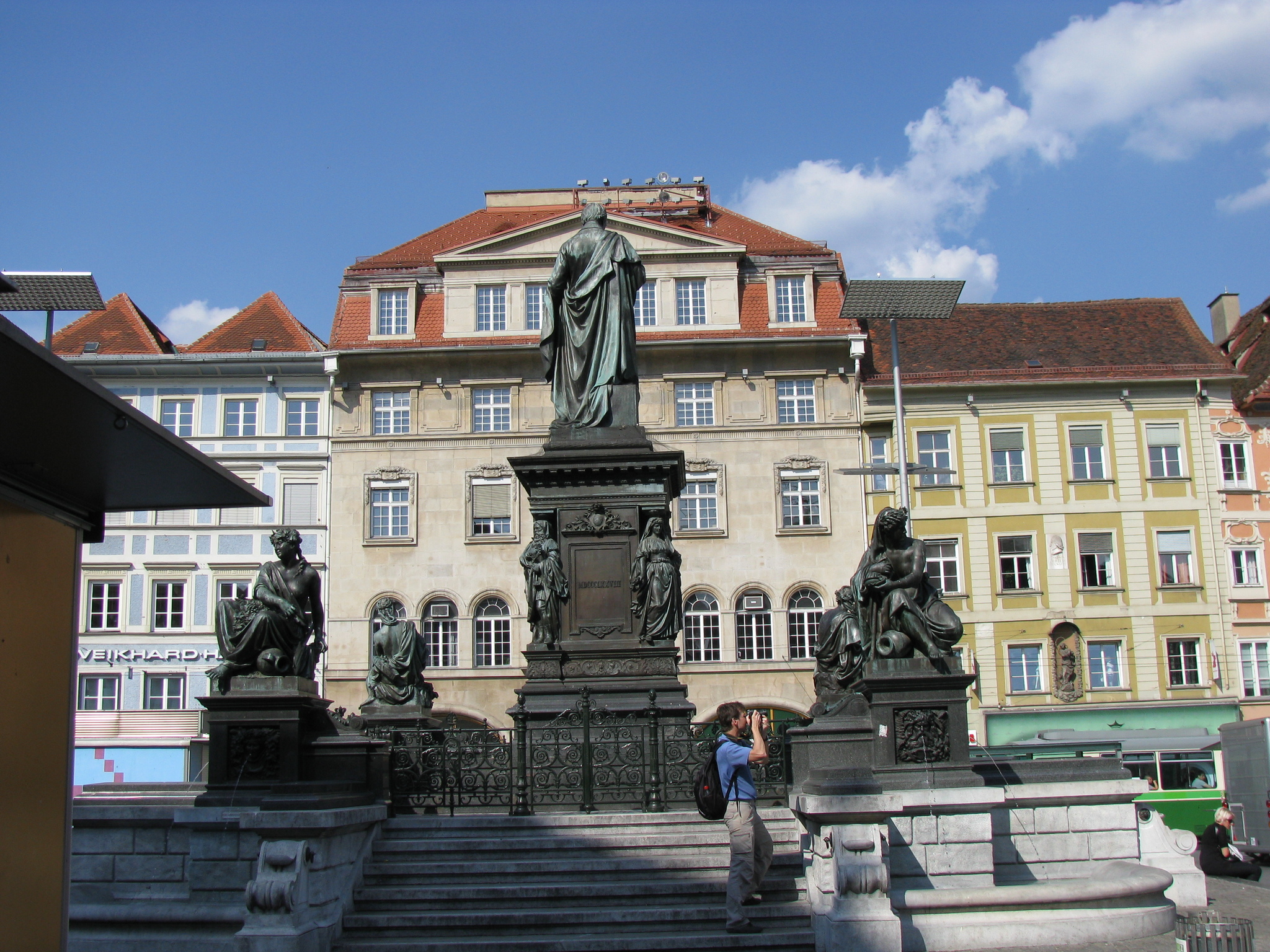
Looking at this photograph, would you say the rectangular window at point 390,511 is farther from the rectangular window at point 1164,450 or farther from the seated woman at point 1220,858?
the seated woman at point 1220,858

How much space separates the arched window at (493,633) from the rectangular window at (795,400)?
9671 mm

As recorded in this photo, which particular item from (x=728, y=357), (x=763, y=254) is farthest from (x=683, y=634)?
(x=763, y=254)

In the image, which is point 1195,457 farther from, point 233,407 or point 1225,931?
point 1225,931

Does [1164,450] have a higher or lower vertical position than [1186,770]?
higher

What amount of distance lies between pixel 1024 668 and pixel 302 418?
21.7m

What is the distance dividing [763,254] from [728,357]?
4049 mm

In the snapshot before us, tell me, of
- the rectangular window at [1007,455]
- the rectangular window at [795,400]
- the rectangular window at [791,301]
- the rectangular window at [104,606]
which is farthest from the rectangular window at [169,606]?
the rectangular window at [1007,455]

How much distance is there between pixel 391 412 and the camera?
3959cm

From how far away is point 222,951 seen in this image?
29.3 feet

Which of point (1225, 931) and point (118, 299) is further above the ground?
point (118, 299)

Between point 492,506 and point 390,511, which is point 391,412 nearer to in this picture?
point 390,511

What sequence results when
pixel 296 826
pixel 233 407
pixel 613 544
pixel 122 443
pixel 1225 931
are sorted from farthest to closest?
pixel 233 407 < pixel 613 544 < pixel 296 826 < pixel 1225 931 < pixel 122 443

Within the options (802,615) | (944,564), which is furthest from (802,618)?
(944,564)

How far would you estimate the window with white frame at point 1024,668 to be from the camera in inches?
1468
